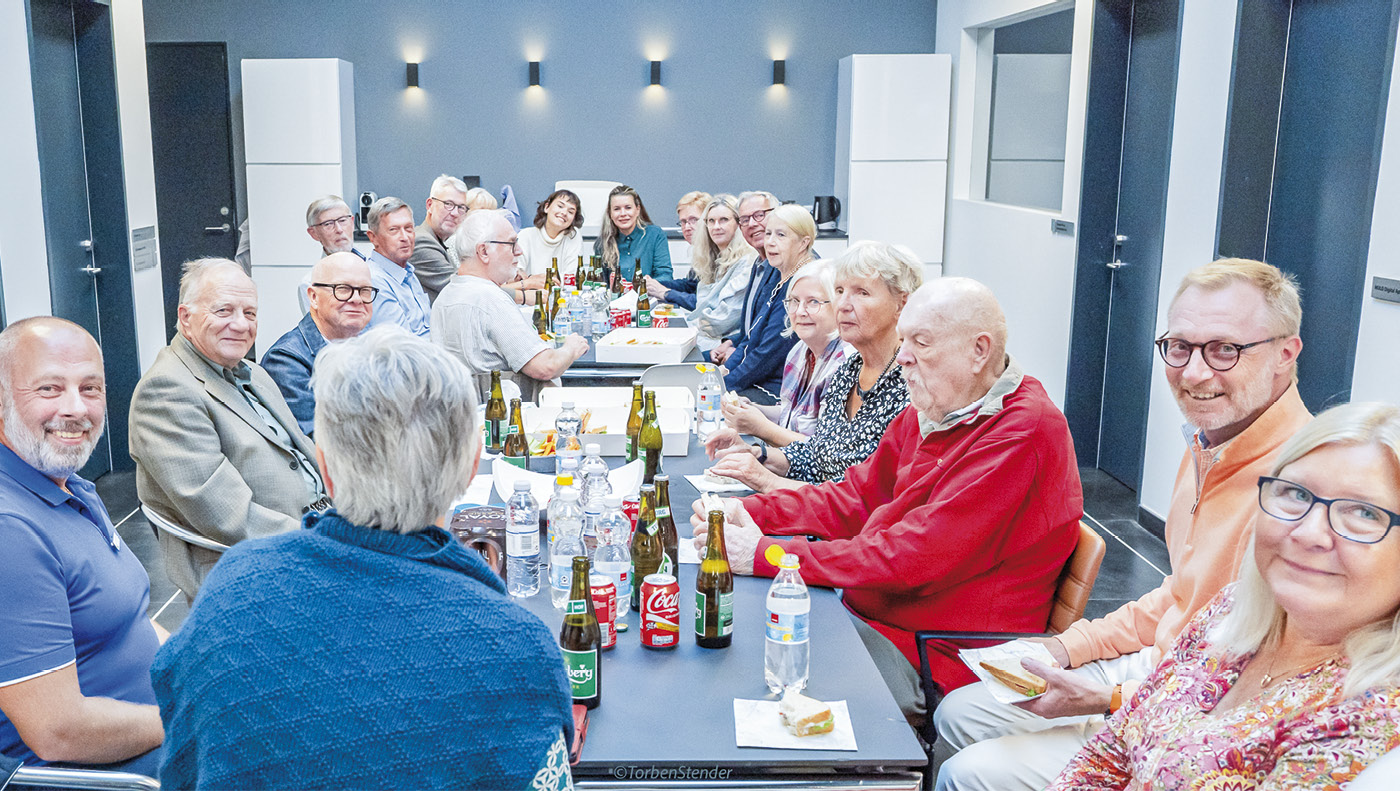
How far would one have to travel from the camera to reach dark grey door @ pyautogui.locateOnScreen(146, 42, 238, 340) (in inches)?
332

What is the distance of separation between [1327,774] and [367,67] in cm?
898

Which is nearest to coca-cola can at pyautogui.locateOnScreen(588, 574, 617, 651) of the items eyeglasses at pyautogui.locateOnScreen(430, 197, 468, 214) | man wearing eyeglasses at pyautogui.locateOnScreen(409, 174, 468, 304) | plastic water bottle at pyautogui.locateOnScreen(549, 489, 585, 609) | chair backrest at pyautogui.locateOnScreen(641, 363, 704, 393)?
plastic water bottle at pyautogui.locateOnScreen(549, 489, 585, 609)

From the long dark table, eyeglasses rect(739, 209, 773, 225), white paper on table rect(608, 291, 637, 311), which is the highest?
eyeglasses rect(739, 209, 773, 225)

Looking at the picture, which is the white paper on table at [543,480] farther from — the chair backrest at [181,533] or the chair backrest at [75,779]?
Result: the chair backrest at [75,779]

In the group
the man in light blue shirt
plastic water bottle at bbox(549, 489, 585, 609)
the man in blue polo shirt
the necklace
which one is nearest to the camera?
the man in blue polo shirt

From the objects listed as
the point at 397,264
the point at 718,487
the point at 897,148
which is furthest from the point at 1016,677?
the point at 897,148

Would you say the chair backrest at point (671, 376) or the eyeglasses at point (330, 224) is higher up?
the eyeglasses at point (330, 224)

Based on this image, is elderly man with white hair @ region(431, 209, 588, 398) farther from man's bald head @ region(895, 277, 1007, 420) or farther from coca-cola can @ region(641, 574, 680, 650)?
coca-cola can @ region(641, 574, 680, 650)

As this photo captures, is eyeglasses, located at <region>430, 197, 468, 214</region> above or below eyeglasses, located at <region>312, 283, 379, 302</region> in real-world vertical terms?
above

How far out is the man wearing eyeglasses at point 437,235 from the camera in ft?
19.2

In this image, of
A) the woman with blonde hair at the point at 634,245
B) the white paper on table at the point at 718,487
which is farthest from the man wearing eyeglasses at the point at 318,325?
the woman with blonde hair at the point at 634,245

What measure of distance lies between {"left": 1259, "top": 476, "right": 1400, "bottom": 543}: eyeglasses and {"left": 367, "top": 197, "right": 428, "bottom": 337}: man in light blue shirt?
12.2 ft

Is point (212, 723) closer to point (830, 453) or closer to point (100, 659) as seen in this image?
point (100, 659)

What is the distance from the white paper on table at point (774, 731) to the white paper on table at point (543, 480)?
884 millimetres
